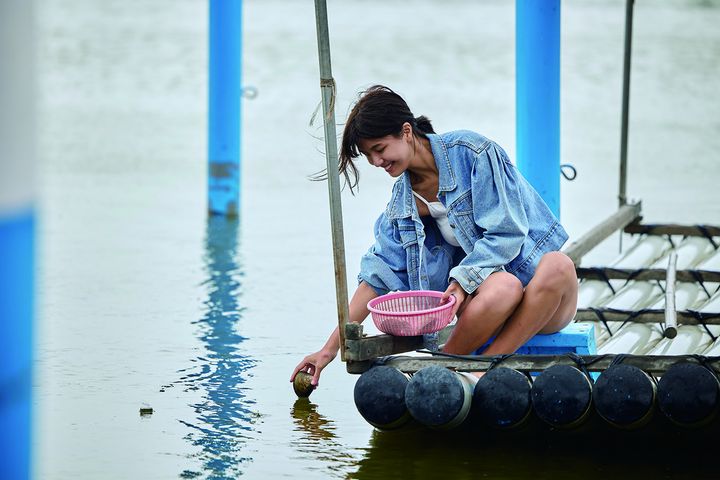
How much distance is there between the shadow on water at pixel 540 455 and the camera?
12.2 ft

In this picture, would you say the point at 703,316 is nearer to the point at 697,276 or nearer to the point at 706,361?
the point at 697,276

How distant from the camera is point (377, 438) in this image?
162 inches

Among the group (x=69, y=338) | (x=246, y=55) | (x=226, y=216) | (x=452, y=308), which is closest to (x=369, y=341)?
(x=452, y=308)

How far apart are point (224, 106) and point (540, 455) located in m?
5.67

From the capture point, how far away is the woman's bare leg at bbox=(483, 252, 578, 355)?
404cm

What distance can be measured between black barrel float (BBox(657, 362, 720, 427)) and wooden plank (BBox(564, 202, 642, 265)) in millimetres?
2305

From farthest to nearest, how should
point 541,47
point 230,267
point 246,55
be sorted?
point 246,55
point 230,267
point 541,47

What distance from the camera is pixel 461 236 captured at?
423 cm

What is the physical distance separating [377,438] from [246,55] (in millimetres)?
14652

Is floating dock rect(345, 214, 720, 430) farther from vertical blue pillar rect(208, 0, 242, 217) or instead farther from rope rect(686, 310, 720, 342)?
vertical blue pillar rect(208, 0, 242, 217)

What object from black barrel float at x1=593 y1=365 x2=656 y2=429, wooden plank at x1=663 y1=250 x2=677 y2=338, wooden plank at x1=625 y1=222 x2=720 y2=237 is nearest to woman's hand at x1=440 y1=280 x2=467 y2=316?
black barrel float at x1=593 y1=365 x2=656 y2=429

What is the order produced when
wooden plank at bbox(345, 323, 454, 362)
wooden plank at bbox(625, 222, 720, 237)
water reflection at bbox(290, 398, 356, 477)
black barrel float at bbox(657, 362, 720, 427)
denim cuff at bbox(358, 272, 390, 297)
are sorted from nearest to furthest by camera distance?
black barrel float at bbox(657, 362, 720, 427), water reflection at bbox(290, 398, 356, 477), wooden plank at bbox(345, 323, 454, 362), denim cuff at bbox(358, 272, 390, 297), wooden plank at bbox(625, 222, 720, 237)

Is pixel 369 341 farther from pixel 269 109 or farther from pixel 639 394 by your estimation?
pixel 269 109

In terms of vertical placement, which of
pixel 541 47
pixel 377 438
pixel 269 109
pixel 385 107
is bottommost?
pixel 377 438
